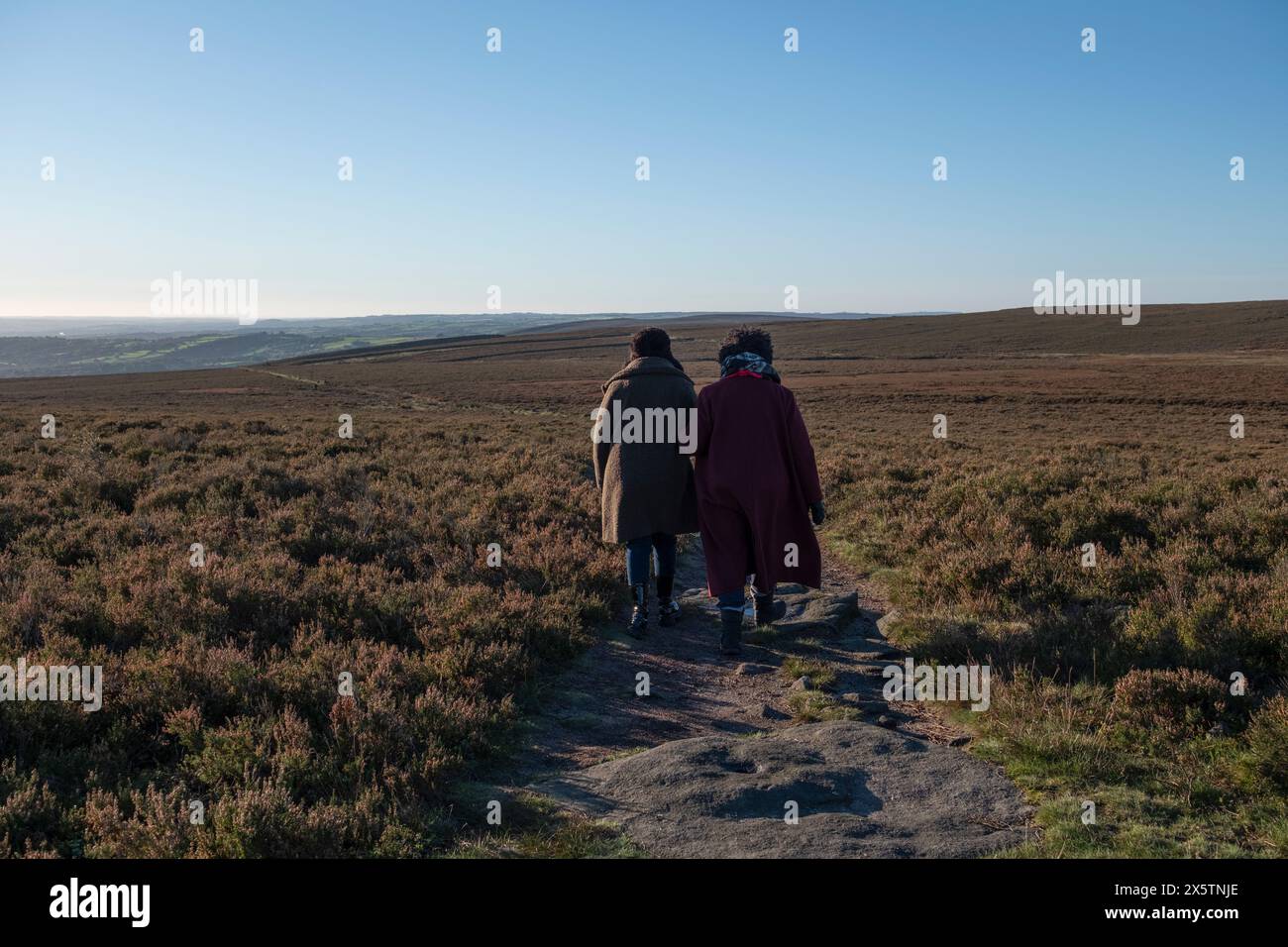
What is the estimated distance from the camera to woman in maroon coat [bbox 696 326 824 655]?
6.83m

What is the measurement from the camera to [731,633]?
686cm

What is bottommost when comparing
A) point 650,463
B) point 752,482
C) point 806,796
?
point 806,796

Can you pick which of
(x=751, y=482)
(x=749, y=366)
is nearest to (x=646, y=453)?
(x=751, y=482)

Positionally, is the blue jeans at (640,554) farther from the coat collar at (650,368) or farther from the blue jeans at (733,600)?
the coat collar at (650,368)

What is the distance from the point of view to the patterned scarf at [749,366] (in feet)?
22.4

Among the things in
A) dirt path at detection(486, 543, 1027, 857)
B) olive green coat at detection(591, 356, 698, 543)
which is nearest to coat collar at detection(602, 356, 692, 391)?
olive green coat at detection(591, 356, 698, 543)

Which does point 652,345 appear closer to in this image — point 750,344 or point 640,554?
point 750,344

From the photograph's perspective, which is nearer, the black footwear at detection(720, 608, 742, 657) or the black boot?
the black footwear at detection(720, 608, 742, 657)

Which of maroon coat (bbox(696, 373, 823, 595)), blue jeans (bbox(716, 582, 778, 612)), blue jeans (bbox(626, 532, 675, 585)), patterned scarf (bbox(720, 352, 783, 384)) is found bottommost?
blue jeans (bbox(716, 582, 778, 612))

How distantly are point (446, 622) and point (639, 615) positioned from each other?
1709mm

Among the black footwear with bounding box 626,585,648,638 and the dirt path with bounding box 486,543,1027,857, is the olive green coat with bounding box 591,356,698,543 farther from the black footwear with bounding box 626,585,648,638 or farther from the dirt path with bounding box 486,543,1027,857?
the dirt path with bounding box 486,543,1027,857

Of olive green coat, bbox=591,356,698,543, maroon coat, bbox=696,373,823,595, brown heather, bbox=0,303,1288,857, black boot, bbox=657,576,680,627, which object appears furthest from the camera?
black boot, bbox=657,576,680,627
